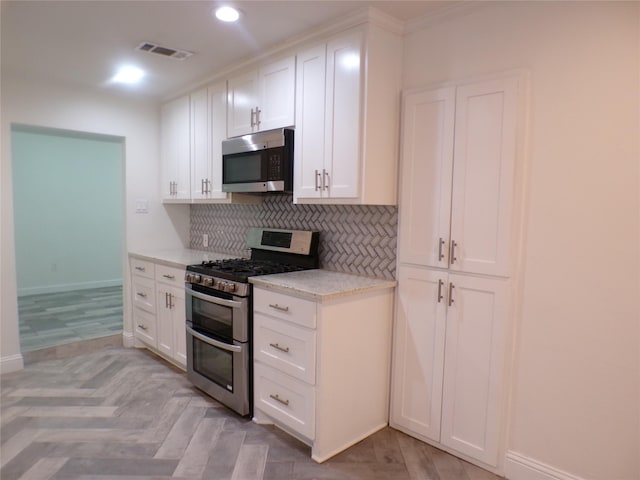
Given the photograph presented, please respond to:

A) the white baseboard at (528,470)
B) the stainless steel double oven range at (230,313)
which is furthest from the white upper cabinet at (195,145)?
the white baseboard at (528,470)

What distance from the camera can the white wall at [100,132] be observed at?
10.7 ft

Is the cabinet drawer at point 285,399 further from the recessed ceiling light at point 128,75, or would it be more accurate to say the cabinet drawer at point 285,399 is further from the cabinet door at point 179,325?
the recessed ceiling light at point 128,75

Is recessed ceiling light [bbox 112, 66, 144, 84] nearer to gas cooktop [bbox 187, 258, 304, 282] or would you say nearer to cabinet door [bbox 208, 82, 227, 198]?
cabinet door [bbox 208, 82, 227, 198]

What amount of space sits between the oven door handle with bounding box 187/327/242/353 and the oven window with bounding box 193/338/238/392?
31 mm

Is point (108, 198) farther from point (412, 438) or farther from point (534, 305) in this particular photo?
point (534, 305)

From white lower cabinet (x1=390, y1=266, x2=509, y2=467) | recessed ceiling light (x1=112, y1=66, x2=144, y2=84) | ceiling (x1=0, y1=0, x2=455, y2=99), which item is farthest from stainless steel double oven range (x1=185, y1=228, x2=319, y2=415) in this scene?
recessed ceiling light (x1=112, y1=66, x2=144, y2=84)

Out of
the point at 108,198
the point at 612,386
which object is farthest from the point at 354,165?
the point at 108,198

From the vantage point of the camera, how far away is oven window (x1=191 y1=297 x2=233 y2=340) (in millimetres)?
2600

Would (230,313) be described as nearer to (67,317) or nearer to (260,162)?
(260,162)

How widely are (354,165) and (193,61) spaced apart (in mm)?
1647

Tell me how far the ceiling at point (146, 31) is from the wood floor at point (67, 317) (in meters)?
2.52

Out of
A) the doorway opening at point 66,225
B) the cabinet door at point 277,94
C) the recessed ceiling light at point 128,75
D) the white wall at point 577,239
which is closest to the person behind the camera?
the white wall at point 577,239

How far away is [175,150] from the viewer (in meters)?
3.84

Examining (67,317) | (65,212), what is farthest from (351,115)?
(65,212)
